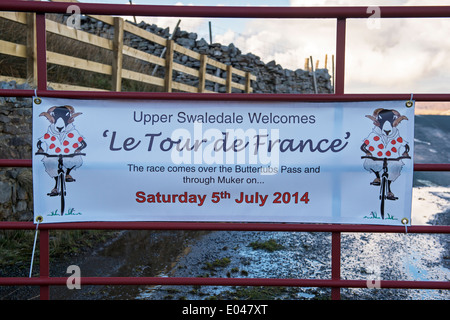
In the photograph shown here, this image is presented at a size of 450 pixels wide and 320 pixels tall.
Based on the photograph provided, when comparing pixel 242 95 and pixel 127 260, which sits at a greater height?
pixel 242 95

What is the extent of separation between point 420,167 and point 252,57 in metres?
16.0

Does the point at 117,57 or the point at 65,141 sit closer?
the point at 65,141

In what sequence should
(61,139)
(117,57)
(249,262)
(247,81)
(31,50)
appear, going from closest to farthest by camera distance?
(61,139) → (249,262) → (31,50) → (117,57) → (247,81)

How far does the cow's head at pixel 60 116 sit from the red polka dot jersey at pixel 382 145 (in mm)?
1934

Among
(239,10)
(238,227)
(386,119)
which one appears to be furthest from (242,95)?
(386,119)

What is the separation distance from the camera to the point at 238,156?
8.28 feet

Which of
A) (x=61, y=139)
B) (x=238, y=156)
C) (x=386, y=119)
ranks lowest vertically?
(x=238, y=156)

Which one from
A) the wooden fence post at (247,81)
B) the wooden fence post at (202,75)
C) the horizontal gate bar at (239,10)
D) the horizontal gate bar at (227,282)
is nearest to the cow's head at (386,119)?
the horizontal gate bar at (239,10)

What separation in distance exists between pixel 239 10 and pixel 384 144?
1.28 metres

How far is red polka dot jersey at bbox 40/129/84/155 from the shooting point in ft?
8.33

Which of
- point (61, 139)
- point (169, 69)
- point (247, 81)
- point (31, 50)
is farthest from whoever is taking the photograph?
point (247, 81)

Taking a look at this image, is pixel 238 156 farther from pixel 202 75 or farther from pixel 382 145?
pixel 202 75

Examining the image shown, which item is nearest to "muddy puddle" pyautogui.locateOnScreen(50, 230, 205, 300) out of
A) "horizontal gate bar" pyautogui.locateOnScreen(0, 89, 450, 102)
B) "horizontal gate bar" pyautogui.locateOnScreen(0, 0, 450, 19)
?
"horizontal gate bar" pyautogui.locateOnScreen(0, 89, 450, 102)

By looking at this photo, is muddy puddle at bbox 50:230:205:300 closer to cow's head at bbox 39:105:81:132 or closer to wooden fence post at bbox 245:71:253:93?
cow's head at bbox 39:105:81:132
